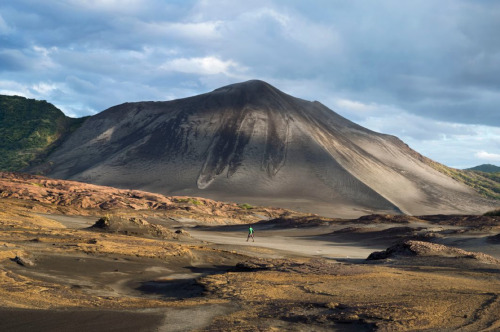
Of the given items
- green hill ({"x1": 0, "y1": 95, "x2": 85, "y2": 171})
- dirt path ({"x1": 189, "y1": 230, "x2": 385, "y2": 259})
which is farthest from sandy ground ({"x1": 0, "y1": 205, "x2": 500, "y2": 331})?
green hill ({"x1": 0, "y1": 95, "x2": 85, "y2": 171})

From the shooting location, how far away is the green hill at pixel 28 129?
4601 inches

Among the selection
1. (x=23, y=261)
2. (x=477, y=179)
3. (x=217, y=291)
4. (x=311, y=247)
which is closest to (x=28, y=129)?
(x=311, y=247)

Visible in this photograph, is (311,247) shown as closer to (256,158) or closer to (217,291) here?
(217,291)

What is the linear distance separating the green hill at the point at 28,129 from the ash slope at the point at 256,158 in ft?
22.0

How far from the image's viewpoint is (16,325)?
704 centimetres

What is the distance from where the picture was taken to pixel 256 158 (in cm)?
9944

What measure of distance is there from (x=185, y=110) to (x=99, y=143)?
74.2ft

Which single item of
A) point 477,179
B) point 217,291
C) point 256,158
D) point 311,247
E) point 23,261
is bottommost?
point 311,247

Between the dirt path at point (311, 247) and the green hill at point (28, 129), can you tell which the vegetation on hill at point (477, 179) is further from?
the dirt path at point (311, 247)

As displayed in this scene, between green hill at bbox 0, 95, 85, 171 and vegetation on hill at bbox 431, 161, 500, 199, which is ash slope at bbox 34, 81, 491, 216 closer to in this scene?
green hill at bbox 0, 95, 85, 171

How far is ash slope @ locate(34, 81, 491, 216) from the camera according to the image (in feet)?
287

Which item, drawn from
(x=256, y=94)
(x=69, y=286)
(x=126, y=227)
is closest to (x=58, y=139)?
(x=256, y=94)

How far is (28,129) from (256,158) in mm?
69011

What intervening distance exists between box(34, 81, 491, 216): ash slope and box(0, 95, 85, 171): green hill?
22.0 feet
